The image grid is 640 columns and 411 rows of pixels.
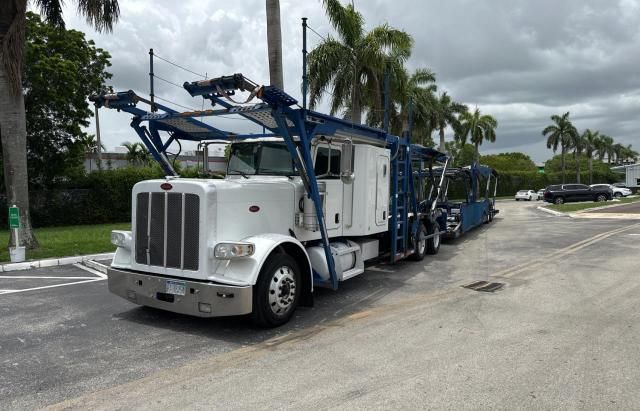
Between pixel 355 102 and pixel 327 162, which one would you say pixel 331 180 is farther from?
pixel 355 102

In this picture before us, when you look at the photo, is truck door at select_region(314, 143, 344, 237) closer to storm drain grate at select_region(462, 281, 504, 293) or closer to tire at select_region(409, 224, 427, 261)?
storm drain grate at select_region(462, 281, 504, 293)

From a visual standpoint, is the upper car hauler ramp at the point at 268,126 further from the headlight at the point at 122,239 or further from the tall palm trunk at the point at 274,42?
the tall palm trunk at the point at 274,42

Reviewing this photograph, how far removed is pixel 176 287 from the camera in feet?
18.0

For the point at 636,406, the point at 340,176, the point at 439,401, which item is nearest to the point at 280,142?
the point at 340,176

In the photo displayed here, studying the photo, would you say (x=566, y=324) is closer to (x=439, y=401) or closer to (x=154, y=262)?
(x=439, y=401)

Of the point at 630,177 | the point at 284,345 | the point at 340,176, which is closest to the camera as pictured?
the point at 284,345

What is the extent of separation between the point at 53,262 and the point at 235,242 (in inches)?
269

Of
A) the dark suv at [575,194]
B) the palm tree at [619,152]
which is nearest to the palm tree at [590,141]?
the palm tree at [619,152]

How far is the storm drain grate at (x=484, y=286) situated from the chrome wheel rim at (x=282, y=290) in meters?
3.42

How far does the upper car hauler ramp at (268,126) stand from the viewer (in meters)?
5.70

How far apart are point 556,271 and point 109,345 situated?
7812 millimetres

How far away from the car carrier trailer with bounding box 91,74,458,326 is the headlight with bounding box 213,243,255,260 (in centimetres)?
1

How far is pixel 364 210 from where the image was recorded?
7836mm

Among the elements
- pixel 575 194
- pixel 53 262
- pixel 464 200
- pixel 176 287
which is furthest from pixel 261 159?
pixel 575 194
